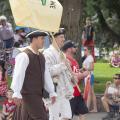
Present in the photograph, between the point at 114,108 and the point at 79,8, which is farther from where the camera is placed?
the point at 79,8

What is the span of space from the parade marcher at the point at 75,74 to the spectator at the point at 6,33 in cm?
721

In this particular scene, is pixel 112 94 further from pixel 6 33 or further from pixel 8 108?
pixel 6 33

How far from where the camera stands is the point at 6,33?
60.5 ft

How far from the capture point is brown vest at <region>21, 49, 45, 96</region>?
8.50m

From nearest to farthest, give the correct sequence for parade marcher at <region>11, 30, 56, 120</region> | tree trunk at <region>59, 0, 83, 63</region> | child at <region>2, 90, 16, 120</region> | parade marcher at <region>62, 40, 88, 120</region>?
parade marcher at <region>11, 30, 56, 120</region> → parade marcher at <region>62, 40, 88, 120</region> → child at <region>2, 90, 16, 120</region> → tree trunk at <region>59, 0, 83, 63</region>

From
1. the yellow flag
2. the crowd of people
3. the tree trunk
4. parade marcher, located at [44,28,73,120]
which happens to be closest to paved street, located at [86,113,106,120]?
the crowd of people

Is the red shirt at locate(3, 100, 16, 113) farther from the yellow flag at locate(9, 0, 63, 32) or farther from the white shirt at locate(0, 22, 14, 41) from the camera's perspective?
the white shirt at locate(0, 22, 14, 41)

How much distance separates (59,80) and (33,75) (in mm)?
1444

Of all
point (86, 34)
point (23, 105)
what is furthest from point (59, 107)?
point (86, 34)

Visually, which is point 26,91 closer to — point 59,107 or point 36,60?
point 36,60

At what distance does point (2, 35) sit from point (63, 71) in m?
8.95

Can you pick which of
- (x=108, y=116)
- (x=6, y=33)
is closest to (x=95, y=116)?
(x=108, y=116)

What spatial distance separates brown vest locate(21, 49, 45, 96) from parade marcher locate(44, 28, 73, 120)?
1.07m

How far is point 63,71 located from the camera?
986cm
